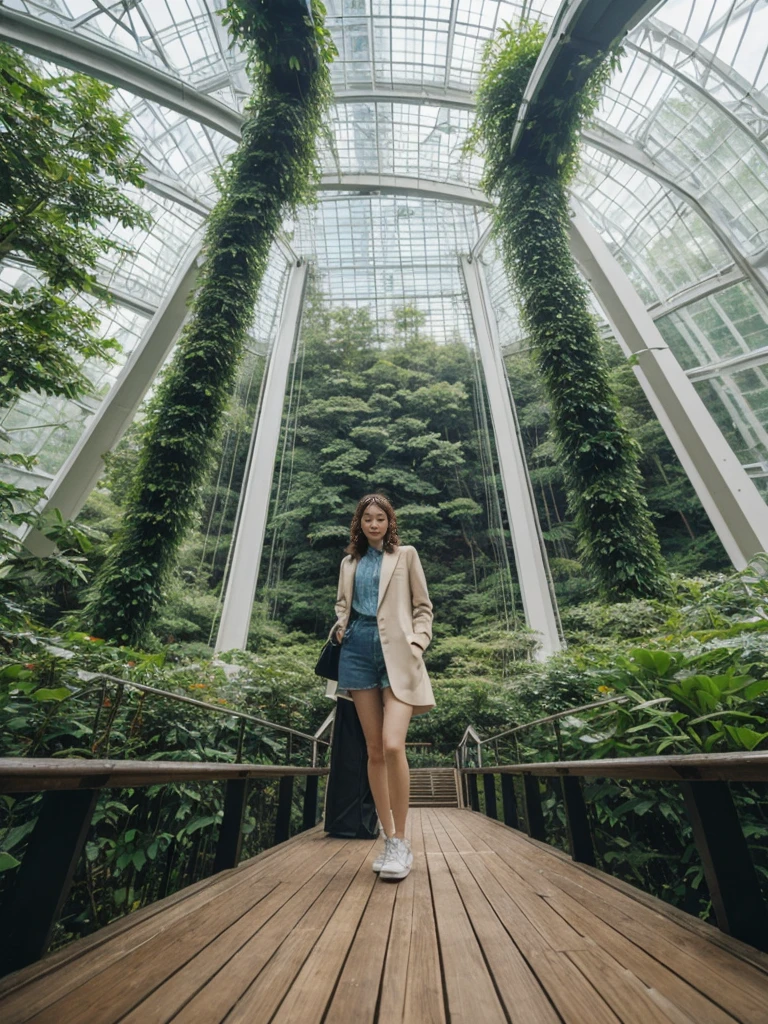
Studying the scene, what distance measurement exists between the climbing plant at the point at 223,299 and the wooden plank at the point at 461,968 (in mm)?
4822

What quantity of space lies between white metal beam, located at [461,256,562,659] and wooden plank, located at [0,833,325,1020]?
8192 mm

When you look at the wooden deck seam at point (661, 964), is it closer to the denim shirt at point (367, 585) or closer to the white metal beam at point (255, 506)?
the denim shirt at point (367, 585)

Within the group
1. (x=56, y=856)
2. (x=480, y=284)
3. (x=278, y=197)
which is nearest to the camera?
(x=56, y=856)

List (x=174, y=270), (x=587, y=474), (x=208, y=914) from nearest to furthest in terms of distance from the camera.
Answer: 1. (x=208, y=914)
2. (x=587, y=474)
3. (x=174, y=270)

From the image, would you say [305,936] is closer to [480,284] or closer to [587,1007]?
[587,1007]

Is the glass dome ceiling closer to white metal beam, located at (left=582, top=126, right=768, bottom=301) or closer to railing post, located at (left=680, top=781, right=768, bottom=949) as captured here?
white metal beam, located at (left=582, top=126, right=768, bottom=301)

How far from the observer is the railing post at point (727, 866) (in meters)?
1.16

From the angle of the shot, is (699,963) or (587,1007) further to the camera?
(699,963)

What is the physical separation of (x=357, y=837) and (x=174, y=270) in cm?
1598

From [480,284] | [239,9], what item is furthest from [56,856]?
[480,284]

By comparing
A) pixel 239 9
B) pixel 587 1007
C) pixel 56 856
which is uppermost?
pixel 239 9

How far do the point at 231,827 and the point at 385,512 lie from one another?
1.63 m

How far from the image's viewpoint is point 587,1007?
92 centimetres

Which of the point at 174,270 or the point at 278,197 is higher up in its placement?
the point at 174,270
